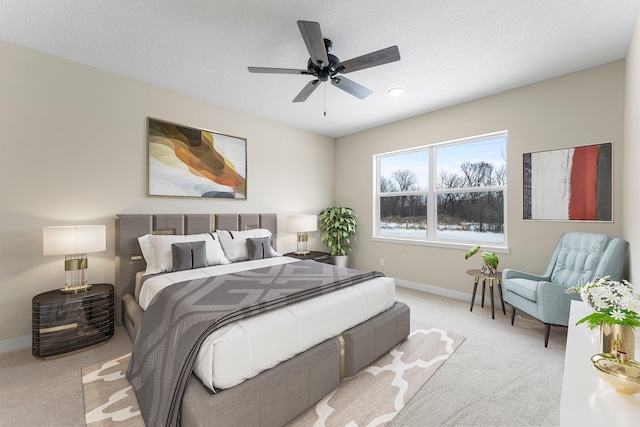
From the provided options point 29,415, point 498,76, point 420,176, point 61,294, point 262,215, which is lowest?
point 29,415

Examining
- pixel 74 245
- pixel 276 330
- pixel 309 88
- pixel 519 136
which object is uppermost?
pixel 309 88

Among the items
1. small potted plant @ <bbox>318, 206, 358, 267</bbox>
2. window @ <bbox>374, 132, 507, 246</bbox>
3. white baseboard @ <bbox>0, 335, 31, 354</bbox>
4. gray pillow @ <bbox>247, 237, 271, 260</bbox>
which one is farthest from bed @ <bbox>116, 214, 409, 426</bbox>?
small potted plant @ <bbox>318, 206, 358, 267</bbox>

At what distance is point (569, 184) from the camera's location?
3.07 meters

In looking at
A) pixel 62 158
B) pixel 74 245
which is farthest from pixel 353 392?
pixel 62 158

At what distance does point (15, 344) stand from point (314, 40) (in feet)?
12.6

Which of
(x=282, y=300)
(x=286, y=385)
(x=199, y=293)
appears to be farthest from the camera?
(x=199, y=293)

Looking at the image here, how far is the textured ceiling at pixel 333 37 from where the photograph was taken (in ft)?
6.83

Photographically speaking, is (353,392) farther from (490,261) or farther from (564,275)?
(564,275)

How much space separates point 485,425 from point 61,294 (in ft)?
11.7

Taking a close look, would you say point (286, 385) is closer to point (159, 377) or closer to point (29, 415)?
point (159, 377)

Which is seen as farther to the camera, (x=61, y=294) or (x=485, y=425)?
(x=61, y=294)

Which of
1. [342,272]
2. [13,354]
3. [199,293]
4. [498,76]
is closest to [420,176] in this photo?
[498,76]

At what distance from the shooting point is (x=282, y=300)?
6.31 ft

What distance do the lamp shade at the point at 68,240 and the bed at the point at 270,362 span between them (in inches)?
17.8
